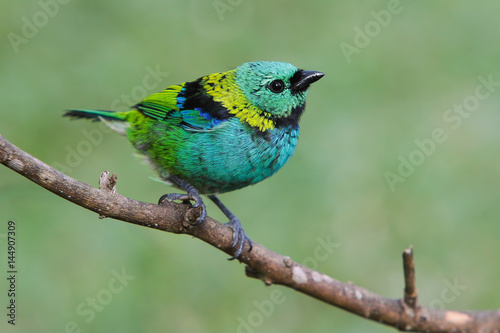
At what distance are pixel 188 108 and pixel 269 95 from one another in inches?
24.2

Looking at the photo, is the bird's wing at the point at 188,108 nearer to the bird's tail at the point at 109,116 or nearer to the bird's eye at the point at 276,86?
the bird's tail at the point at 109,116

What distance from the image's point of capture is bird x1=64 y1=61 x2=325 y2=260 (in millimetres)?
3941

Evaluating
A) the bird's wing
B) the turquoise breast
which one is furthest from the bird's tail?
the turquoise breast

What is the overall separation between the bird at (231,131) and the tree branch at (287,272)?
0.17m

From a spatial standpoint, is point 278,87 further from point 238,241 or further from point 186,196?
point 238,241

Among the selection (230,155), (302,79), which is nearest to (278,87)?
(302,79)

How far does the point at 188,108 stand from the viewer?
423 centimetres

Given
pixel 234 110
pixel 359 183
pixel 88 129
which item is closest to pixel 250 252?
pixel 234 110

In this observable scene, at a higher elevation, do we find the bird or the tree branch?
the bird

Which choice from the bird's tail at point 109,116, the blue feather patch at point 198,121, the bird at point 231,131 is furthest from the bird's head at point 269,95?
the bird's tail at point 109,116

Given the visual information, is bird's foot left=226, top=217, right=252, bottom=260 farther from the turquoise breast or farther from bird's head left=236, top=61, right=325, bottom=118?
bird's head left=236, top=61, right=325, bottom=118

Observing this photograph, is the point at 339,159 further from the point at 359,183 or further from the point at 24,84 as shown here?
the point at 24,84

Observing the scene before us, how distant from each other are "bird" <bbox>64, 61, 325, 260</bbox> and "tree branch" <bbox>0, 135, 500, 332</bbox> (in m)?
0.17

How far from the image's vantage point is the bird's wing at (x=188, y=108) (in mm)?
4062
